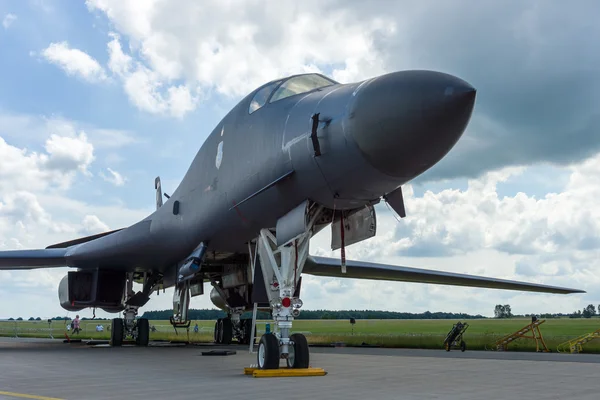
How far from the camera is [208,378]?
7.88 metres

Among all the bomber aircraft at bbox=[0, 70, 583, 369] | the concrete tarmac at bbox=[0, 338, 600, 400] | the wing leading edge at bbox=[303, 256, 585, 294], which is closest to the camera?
the concrete tarmac at bbox=[0, 338, 600, 400]

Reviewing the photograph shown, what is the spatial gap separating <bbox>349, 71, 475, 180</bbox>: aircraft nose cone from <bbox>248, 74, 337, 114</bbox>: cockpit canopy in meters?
2.34

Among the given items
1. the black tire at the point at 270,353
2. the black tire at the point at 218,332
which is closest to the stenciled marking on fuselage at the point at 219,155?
the black tire at the point at 270,353

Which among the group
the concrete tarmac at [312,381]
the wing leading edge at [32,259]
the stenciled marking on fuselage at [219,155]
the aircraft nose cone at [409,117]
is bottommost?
the concrete tarmac at [312,381]

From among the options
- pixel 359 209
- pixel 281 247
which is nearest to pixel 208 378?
pixel 281 247

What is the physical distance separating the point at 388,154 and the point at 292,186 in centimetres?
202

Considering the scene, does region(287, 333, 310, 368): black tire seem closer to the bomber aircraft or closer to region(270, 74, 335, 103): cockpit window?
the bomber aircraft

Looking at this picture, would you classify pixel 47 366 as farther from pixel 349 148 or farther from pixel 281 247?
A: pixel 349 148

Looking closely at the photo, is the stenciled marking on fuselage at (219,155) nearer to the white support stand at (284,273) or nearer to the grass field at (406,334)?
the white support stand at (284,273)

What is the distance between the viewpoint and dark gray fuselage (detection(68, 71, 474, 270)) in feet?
23.1

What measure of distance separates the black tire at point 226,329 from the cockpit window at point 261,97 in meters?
9.77

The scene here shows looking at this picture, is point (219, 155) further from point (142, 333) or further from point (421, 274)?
point (421, 274)

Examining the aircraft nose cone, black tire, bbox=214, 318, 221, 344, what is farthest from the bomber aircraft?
black tire, bbox=214, 318, 221, 344

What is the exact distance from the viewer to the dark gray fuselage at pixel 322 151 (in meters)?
→ 7.05
